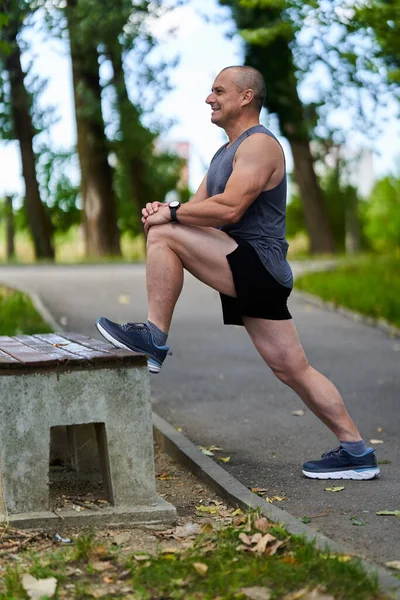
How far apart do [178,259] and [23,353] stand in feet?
3.13

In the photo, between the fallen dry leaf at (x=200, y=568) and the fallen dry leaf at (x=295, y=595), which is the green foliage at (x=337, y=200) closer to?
the fallen dry leaf at (x=200, y=568)

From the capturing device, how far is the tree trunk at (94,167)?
3072 cm

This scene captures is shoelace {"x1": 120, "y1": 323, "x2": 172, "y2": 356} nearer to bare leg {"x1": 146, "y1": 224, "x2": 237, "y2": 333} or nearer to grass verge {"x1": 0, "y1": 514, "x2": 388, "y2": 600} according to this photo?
bare leg {"x1": 146, "y1": 224, "x2": 237, "y2": 333}

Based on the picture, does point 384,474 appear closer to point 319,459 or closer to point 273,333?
point 319,459

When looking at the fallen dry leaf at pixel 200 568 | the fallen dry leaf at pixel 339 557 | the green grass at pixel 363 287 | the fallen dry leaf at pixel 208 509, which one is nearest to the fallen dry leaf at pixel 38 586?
the fallen dry leaf at pixel 200 568

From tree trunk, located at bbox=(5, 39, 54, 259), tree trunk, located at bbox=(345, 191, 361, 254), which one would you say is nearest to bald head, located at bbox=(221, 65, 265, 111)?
tree trunk, located at bbox=(5, 39, 54, 259)

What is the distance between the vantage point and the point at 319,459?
285 inches

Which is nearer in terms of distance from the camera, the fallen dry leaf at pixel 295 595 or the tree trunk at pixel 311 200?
the fallen dry leaf at pixel 295 595

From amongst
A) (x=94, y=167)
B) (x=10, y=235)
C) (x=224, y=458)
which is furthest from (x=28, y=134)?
(x=224, y=458)

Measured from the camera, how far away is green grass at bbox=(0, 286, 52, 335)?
12.5m

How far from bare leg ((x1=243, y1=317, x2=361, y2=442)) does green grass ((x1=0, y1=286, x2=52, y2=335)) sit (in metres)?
6.08

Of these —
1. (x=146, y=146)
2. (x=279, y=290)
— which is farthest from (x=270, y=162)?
(x=146, y=146)

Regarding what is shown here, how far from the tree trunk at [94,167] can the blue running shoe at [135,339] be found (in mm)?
24657

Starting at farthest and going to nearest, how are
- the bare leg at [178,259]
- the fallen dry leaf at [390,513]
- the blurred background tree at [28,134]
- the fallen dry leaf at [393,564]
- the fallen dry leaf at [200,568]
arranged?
1. the blurred background tree at [28,134]
2. the bare leg at [178,259]
3. the fallen dry leaf at [390,513]
4. the fallen dry leaf at [393,564]
5. the fallen dry leaf at [200,568]
